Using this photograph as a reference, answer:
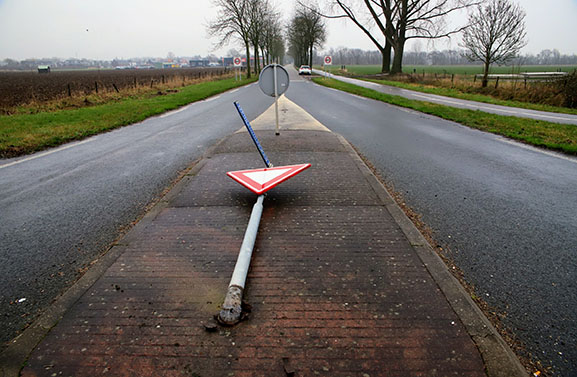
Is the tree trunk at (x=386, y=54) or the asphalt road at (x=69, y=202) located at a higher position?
the tree trunk at (x=386, y=54)

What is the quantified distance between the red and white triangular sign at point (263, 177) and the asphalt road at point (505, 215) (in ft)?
3.86

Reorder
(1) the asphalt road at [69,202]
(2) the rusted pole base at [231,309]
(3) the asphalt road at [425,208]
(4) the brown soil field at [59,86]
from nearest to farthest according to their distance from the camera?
(2) the rusted pole base at [231,309] < (3) the asphalt road at [425,208] < (1) the asphalt road at [69,202] < (4) the brown soil field at [59,86]

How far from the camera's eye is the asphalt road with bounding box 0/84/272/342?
126 inches

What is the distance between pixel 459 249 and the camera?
150 inches

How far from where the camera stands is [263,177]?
5016 millimetres

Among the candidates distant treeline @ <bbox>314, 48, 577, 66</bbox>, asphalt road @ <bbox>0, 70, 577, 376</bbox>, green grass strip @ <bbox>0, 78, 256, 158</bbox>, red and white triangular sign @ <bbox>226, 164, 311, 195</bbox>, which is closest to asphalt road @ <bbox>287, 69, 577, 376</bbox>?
asphalt road @ <bbox>0, 70, 577, 376</bbox>

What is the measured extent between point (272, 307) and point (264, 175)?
258 centimetres

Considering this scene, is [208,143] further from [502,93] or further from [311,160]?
[502,93]

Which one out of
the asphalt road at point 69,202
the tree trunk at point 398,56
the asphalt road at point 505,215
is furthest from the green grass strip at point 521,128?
the tree trunk at point 398,56

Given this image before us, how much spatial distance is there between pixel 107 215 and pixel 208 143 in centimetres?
466

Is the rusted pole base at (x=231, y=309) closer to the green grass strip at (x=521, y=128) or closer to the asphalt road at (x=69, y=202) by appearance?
the asphalt road at (x=69, y=202)

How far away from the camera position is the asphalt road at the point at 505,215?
2.79 m

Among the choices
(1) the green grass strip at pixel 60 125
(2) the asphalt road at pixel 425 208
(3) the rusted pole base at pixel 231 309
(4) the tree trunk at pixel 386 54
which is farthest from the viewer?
(4) the tree trunk at pixel 386 54

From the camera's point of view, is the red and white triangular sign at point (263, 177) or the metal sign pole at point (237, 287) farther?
the red and white triangular sign at point (263, 177)
